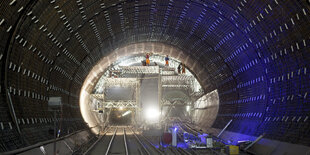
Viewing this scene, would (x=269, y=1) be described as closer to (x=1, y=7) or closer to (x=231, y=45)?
(x=231, y=45)

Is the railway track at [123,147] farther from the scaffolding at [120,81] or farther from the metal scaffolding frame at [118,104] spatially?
the scaffolding at [120,81]

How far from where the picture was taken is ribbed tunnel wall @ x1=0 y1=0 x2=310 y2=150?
11.9m

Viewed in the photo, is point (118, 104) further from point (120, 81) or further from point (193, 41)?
point (193, 41)

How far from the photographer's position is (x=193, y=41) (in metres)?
29.1

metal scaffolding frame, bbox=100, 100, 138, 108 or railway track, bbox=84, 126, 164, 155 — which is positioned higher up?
metal scaffolding frame, bbox=100, 100, 138, 108

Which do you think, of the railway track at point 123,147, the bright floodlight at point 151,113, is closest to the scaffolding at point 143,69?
the bright floodlight at point 151,113

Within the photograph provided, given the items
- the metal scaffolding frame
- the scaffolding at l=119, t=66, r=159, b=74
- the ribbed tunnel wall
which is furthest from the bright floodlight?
the ribbed tunnel wall

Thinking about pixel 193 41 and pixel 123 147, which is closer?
pixel 123 147

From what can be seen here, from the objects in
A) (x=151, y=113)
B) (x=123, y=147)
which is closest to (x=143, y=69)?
(x=151, y=113)

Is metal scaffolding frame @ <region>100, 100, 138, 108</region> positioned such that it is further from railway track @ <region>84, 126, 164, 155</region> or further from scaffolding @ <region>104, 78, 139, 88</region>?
railway track @ <region>84, 126, 164, 155</region>

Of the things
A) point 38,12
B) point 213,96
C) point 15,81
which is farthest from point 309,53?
point 213,96

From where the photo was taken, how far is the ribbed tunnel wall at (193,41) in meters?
11.9

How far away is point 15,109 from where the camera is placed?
11719 mm

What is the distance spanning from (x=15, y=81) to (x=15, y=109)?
1119 mm
